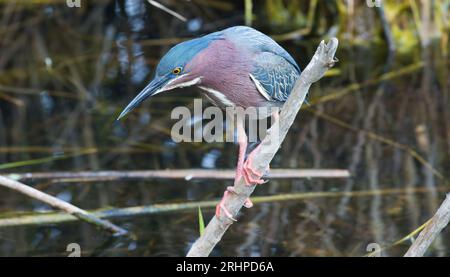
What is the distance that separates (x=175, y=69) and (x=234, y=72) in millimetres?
375

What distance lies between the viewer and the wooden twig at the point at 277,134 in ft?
7.27

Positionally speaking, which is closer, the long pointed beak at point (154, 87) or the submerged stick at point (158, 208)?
the long pointed beak at point (154, 87)

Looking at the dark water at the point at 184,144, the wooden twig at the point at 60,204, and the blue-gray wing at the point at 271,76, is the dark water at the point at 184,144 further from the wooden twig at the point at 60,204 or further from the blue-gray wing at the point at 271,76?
the blue-gray wing at the point at 271,76

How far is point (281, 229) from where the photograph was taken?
4.16m

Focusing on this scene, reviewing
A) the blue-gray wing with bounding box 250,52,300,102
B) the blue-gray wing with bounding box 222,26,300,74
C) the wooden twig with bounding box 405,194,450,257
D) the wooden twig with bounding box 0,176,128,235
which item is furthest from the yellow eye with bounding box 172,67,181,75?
the wooden twig with bounding box 0,176,128,235

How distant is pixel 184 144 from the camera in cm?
524

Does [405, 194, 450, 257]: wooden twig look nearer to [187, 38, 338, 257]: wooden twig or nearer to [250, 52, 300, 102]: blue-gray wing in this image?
[187, 38, 338, 257]: wooden twig

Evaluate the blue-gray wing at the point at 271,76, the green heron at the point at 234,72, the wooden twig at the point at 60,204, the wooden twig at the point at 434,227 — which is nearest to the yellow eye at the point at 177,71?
the green heron at the point at 234,72

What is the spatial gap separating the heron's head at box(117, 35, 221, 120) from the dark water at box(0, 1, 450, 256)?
1.51 meters

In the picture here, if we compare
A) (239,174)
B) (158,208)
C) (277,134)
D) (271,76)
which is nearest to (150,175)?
(158,208)

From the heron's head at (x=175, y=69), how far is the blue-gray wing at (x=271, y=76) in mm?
365

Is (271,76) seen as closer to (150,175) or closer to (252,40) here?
(252,40)

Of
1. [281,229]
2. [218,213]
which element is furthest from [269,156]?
[281,229]

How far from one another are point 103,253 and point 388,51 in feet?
12.9
